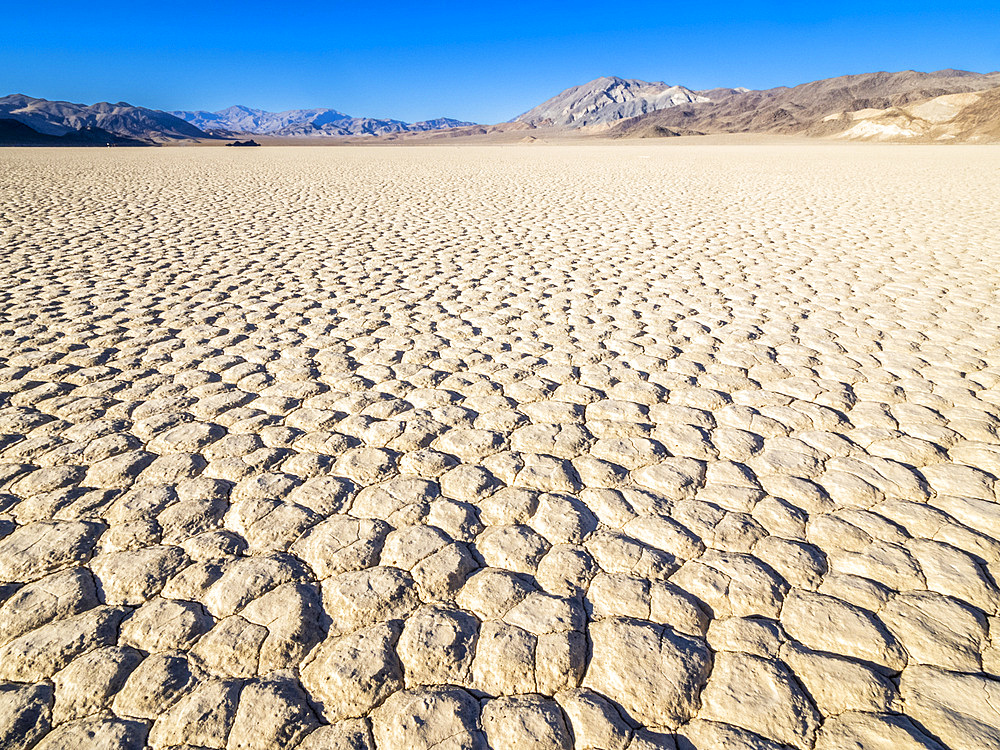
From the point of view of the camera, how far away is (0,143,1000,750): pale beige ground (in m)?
1.27

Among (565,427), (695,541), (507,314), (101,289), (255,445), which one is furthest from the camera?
(101,289)

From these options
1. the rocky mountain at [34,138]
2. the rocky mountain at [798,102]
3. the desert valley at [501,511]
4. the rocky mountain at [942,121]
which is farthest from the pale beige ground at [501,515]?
the rocky mountain at [798,102]

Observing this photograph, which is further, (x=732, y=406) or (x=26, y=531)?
(x=732, y=406)

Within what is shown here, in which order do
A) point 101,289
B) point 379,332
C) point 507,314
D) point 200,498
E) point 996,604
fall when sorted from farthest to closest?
1. point 101,289
2. point 507,314
3. point 379,332
4. point 200,498
5. point 996,604

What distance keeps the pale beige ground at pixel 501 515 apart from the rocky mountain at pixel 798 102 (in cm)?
8645

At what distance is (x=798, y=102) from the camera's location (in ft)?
340

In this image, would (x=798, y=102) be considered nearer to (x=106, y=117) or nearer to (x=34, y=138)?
(x=34, y=138)

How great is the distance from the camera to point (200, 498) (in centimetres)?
198

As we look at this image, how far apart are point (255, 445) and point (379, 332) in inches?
56.9

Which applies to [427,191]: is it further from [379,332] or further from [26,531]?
[26,531]

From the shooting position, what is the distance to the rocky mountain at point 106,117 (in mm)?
131750

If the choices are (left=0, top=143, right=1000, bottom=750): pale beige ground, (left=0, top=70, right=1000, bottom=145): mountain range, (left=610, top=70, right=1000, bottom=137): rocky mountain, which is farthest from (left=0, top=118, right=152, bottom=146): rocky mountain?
(left=610, top=70, right=1000, bottom=137): rocky mountain

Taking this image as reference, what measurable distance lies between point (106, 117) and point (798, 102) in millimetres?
168515

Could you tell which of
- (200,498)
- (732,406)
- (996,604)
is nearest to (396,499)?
(200,498)
